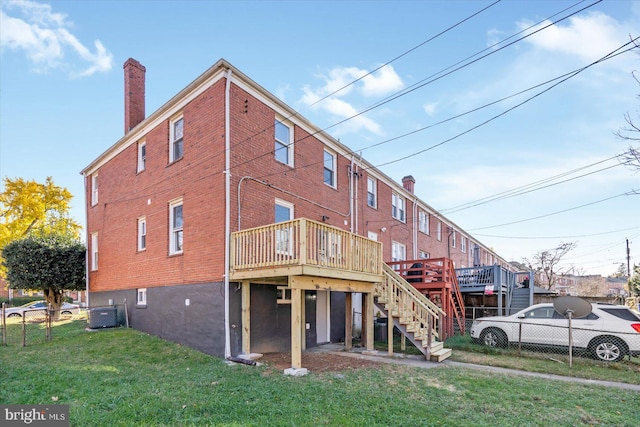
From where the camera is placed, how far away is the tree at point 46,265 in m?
15.5

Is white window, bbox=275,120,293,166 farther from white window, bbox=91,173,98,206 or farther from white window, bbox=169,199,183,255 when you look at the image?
white window, bbox=91,173,98,206

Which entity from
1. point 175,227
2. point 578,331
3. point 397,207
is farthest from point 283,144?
point 578,331

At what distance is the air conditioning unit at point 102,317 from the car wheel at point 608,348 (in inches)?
581

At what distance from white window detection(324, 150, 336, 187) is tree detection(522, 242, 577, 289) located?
30.0 metres

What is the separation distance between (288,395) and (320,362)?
133 inches

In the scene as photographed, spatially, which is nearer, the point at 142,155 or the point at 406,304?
the point at 406,304

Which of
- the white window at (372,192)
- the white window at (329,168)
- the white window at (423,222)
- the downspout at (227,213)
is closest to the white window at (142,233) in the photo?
the downspout at (227,213)

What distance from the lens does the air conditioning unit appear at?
42.6ft

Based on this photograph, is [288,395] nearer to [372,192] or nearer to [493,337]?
[493,337]

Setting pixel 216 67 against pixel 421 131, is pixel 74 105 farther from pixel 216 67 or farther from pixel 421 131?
pixel 421 131

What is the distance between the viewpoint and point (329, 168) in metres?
15.0

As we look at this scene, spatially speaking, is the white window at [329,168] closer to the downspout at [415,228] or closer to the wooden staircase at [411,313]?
the wooden staircase at [411,313]

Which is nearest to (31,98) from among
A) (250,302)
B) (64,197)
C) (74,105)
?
(74,105)

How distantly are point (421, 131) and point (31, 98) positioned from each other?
11.9 metres
